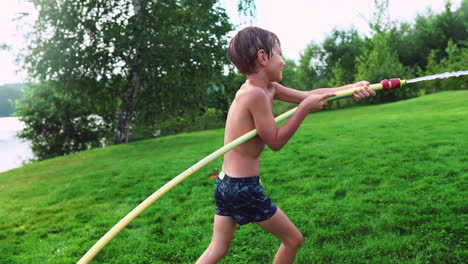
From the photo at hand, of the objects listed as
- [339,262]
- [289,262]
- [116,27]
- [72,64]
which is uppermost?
[116,27]

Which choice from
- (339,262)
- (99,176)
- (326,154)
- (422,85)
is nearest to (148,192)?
(99,176)

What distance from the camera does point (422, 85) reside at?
30.2 meters

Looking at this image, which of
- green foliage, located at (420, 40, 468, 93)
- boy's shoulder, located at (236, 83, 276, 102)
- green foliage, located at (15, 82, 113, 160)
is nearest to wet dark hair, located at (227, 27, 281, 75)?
boy's shoulder, located at (236, 83, 276, 102)

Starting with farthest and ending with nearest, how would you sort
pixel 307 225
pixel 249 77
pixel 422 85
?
pixel 422 85, pixel 307 225, pixel 249 77

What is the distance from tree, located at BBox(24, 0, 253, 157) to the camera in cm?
1647

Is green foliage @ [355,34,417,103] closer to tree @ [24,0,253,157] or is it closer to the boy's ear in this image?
tree @ [24,0,253,157]

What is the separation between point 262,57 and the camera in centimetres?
264

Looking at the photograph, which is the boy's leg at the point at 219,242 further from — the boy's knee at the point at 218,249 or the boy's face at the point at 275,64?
the boy's face at the point at 275,64

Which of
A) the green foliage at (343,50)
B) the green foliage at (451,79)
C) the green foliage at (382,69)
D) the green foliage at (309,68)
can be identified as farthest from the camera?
the green foliage at (309,68)

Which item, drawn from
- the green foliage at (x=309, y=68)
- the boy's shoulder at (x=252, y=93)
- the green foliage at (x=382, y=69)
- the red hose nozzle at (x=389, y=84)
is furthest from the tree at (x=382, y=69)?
the boy's shoulder at (x=252, y=93)

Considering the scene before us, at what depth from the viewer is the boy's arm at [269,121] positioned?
2.61m

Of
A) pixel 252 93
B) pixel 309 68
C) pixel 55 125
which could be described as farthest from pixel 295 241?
pixel 309 68

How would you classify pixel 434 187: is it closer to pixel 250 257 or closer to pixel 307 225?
pixel 307 225

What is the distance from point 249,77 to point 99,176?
357 inches
